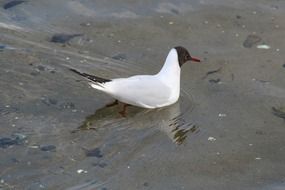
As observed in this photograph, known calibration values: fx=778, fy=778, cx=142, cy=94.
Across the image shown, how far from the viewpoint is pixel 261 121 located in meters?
6.04

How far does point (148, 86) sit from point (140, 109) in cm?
21

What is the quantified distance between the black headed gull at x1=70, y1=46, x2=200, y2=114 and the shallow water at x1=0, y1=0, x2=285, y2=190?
0.32ft

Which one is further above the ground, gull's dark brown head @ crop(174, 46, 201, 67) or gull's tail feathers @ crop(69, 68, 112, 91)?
gull's dark brown head @ crop(174, 46, 201, 67)

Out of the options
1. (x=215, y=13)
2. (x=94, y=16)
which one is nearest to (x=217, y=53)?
(x=215, y=13)

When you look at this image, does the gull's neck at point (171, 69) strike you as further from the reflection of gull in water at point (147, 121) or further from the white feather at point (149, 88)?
the reflection of gull in water at point (147, 121)

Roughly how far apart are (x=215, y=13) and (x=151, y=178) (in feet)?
10.3

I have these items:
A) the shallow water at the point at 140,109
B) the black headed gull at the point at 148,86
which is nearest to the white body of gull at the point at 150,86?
the black headed gull at the point at 148,86

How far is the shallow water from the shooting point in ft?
17.2

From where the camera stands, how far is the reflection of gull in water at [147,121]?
5836 mm

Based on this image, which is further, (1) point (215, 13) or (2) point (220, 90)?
(1) point (215, 13)

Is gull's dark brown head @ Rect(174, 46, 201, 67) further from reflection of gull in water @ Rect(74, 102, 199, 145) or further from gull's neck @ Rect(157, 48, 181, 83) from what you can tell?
reflection of gull in water @ Rect(74, 102, 199, 145)

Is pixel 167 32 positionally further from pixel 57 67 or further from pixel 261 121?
pixel 261 121

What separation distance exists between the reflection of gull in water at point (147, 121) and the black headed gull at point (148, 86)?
0.07m

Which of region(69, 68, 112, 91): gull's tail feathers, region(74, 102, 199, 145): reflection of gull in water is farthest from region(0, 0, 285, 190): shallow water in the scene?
region(69, 68, 112, 91): gull's tail feathers
